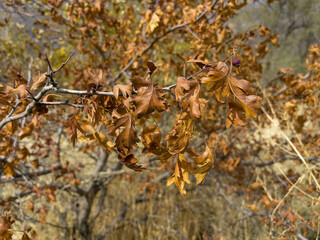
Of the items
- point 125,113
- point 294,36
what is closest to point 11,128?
point 125,113

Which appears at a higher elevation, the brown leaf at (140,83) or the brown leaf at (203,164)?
the brown leaf at (140,83)

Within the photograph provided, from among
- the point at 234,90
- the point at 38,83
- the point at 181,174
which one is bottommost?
the point at 181,174

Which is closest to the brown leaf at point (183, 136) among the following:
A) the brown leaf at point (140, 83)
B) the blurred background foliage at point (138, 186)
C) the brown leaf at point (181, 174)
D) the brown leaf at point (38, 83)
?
the brown leaf at point (181, 174)

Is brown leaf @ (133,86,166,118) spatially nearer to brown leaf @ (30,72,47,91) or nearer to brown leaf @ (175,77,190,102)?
brown leaf @ (175,77,190,102)

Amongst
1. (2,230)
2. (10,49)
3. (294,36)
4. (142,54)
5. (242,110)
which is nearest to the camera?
(242,110)

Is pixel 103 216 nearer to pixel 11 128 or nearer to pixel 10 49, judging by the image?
pixel 11 128

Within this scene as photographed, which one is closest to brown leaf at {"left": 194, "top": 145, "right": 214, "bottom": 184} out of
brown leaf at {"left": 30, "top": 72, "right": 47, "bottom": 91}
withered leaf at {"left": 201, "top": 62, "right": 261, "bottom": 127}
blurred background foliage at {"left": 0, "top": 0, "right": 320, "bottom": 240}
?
withered leaf at {"left": 201, "top": 62, "right": 261, "bottom": 127}

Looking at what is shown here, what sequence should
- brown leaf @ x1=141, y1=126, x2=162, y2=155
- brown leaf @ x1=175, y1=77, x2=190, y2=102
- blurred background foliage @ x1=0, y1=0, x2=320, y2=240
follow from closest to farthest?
brown leaf @ x1=175, y1=77, x2=190, y2=102
brown leaf @ x1=141, y1=126, x2=162, y2=155
blurred background foliage @ x1=0, y1=0, x2=320, y2=240

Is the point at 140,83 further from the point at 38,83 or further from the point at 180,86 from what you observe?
the point at 38,83

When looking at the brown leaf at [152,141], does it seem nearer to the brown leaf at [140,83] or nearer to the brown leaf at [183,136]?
the brown leaf at [183,136]

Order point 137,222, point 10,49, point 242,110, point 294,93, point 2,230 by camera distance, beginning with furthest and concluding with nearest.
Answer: point 10,49, point 137,222, point 294,93, point 2,230, point 242,110

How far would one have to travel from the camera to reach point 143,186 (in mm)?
3211

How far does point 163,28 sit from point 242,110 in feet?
5.60

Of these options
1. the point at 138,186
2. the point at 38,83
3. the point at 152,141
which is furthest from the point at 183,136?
the point at 138,186
